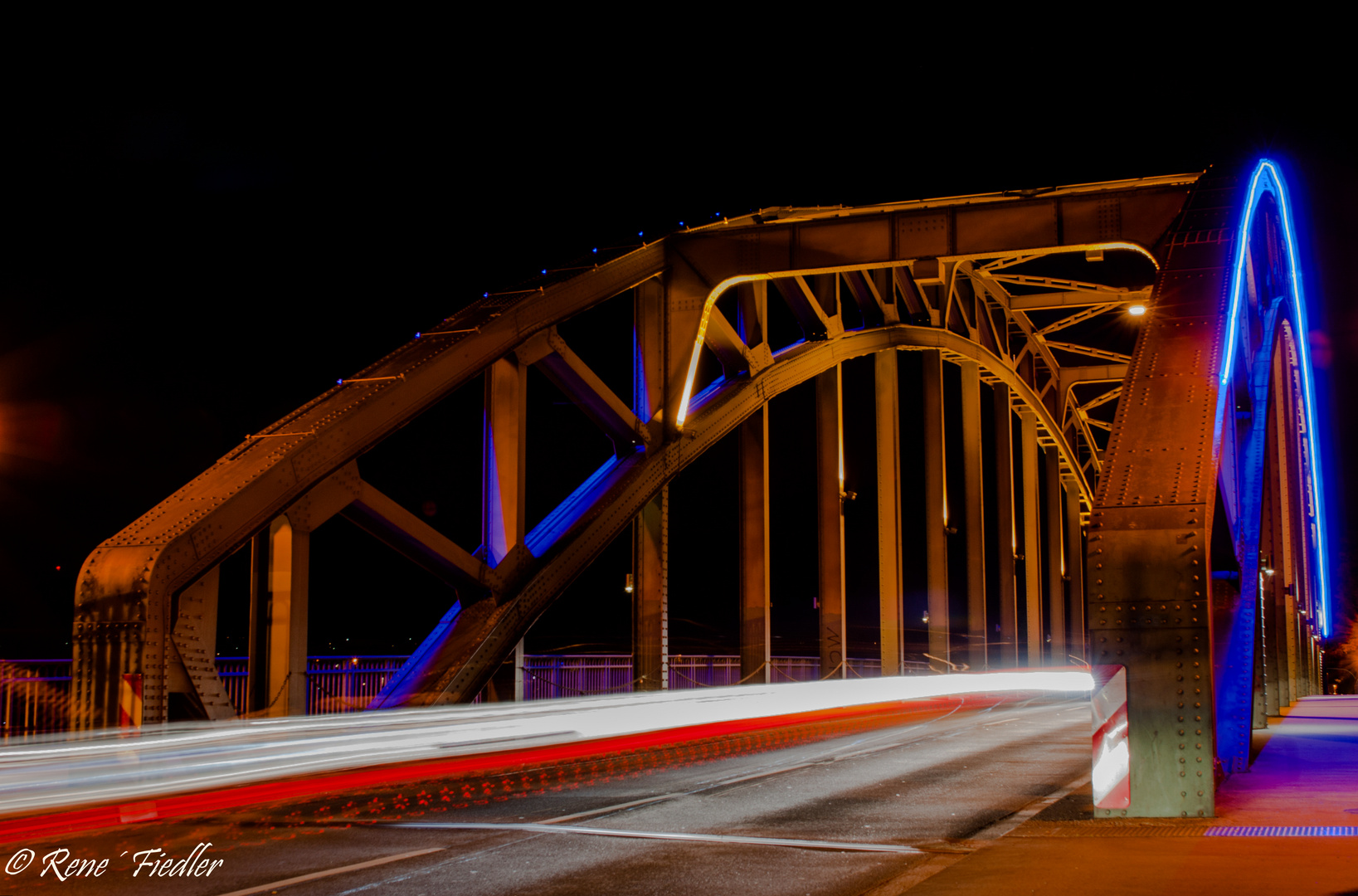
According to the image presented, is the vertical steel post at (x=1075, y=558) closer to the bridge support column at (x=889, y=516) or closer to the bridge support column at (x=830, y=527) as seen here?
the bridge support column at (x=889, y=516)

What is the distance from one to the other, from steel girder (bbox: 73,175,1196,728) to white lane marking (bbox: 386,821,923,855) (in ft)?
12.3

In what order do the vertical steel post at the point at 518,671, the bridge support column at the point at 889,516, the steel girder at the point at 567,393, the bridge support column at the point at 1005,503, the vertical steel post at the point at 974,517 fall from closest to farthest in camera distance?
the steel girder at the point at 567,393
the vertical steel post at the point at 518,671
the bridge support column at the point at 889,516
the vertical steel post at the point at 974,517
the bridge support column at the point at 1005,503

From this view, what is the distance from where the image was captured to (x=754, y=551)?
74.9 ft

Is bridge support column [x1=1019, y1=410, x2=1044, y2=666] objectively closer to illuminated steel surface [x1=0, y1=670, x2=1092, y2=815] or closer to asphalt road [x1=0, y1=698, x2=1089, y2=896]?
illuminated steel surface [x1=0, y1=670, x2=1092, y2=815]

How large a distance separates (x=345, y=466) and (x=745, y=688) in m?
7.63

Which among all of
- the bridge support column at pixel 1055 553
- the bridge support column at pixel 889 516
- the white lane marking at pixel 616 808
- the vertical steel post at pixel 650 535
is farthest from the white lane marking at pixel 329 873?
the bridge support column at pixel 1055 553

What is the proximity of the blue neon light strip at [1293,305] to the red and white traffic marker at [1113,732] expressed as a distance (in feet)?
9.96

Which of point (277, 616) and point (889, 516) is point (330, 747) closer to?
point (277, 616)

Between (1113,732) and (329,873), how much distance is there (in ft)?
16.8

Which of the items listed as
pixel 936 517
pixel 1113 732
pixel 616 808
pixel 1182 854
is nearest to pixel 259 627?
pixel 616 808

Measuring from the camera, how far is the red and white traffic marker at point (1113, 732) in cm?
843

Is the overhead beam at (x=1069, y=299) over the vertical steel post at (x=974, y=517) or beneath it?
over

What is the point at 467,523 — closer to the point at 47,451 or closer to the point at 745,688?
the point at 47,451

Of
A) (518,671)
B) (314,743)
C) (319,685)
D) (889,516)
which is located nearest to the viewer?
(314,743)
